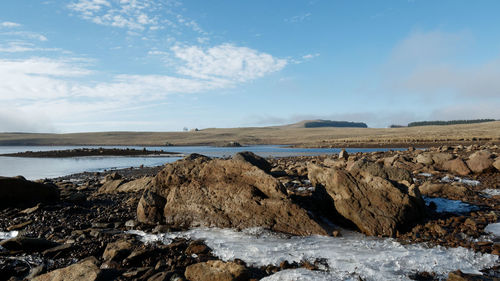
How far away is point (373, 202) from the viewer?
361 inches

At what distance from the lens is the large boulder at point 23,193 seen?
41.9ft

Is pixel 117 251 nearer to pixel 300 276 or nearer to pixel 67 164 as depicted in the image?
pixel 300 276

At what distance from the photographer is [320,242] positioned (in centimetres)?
795

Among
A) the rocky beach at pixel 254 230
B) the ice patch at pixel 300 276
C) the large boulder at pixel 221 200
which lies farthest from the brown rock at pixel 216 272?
the large boulder at pixel 221 200

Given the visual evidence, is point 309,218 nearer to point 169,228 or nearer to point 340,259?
point 340,259

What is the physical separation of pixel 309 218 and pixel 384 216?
2038 mm

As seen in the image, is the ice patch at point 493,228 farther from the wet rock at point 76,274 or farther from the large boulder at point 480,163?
the wet rock at point 76,274

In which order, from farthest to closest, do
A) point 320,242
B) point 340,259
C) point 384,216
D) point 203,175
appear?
point 203,175 < point 384,216 < point 320,242 < point 340,259

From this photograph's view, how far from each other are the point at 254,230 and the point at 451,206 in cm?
691

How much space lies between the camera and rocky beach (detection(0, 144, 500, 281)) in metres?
6.35

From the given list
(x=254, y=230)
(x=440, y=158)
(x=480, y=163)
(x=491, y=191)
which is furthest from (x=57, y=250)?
(x=440, y=158)

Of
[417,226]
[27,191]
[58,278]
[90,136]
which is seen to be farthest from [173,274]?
[90,136]

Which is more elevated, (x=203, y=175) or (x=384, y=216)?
(x=203, y=175)

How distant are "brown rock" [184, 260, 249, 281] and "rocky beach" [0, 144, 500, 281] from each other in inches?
0.8
